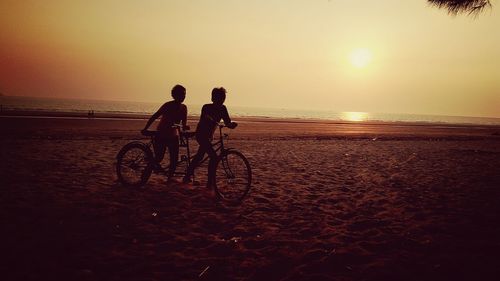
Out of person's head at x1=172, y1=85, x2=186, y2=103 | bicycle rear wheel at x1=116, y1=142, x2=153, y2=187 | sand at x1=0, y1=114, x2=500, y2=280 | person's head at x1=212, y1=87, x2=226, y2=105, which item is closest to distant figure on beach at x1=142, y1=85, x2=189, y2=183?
person's head at x1=172, y1=85, x2=186, y2=103

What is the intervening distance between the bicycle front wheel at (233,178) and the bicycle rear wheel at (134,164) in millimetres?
1674

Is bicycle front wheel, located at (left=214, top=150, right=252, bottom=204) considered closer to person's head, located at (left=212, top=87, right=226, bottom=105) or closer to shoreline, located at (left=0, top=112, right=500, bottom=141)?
person's head, located at (left=212, top=87, right=226, bottom=105)

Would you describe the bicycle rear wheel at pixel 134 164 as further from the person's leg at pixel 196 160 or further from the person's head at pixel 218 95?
the person's head at pixel 218 95

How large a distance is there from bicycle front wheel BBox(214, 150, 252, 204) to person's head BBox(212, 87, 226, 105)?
1.07 m

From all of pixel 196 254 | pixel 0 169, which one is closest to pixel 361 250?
pixel 196 254

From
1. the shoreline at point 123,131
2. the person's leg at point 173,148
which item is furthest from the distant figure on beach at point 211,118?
the shoreline at point 123,131

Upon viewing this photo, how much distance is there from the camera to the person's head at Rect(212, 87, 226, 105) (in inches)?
268

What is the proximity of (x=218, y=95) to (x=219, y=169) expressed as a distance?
1515mm

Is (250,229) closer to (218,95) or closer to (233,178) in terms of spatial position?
(233,178)

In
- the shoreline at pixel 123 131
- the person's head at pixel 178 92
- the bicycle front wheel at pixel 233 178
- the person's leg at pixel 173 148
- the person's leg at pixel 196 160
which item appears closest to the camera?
the bicycle front wheel at pixel 233 178

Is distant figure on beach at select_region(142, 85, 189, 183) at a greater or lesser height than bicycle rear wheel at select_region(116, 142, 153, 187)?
greater

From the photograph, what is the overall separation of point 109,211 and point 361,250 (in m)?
4.15

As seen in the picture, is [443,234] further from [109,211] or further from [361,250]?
[109,211]

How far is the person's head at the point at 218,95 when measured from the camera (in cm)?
680
